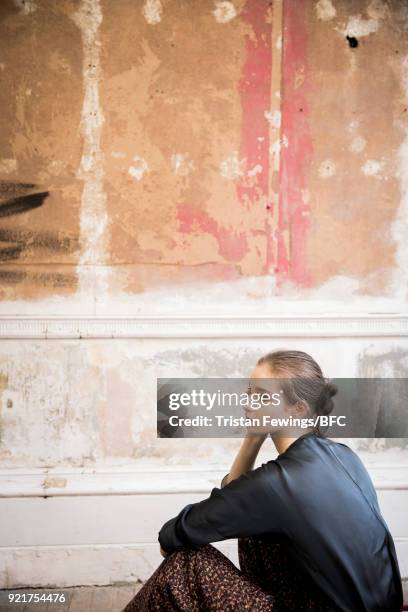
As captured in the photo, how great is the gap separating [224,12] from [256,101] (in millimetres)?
429

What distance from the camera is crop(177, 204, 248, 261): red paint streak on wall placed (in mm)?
2766

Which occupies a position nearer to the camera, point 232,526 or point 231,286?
point 232,526

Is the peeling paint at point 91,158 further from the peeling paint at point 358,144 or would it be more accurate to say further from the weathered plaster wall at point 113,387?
the peeling paint at point 358,144

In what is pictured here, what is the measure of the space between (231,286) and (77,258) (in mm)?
733

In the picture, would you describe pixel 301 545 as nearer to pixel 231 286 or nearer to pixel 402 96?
pixel 231 286

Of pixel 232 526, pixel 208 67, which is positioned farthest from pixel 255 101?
pixel 232 526

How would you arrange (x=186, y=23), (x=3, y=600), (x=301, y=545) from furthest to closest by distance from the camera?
(x=186, y=23) → (x=3, y=600) → (x=301, y=545)

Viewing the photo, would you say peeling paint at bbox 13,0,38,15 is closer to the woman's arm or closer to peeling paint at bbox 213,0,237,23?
peeling paint at bbox 213,0,237,23

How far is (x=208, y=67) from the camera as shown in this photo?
274 cm

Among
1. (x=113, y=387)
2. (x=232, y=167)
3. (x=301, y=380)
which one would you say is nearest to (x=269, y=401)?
(x=301, y=380)

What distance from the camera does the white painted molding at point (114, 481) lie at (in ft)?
8.76

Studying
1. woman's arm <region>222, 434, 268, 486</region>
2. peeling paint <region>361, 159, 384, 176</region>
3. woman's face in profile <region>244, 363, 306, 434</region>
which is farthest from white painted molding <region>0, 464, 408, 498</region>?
peeling paint <region>361, 159, 384, 176</region>

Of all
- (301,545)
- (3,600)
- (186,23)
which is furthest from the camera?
(186,23)

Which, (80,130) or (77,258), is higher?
(80,130)
